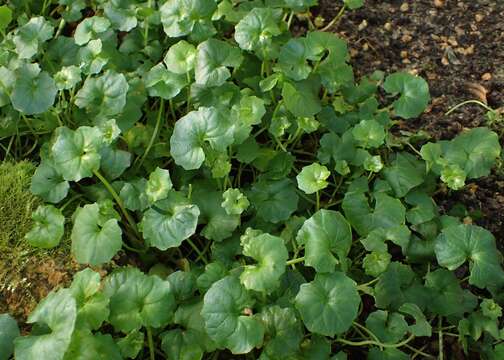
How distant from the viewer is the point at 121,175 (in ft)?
6.37

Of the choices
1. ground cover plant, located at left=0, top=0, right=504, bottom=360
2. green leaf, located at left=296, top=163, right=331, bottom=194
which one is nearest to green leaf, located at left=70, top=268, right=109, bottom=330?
ground cover plant, located at left=0, top=0, right=504, bottom=360

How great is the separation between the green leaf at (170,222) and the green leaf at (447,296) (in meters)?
0.63

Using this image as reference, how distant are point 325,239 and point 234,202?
0.27 metres

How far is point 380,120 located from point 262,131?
1.17ft

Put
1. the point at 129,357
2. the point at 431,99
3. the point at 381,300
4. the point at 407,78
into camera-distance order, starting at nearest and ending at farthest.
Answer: the point at 129,357, the point at 381,300, the point at 407,78, the point at 431,99

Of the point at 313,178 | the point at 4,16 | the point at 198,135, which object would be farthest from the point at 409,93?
the point at 4,16

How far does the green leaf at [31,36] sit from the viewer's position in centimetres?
204

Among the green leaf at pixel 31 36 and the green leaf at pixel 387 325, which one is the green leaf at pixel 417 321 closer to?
the green leaf at pixel 387 325

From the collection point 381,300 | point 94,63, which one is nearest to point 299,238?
point 381,300

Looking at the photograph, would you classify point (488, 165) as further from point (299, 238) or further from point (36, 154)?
point (36, 154)

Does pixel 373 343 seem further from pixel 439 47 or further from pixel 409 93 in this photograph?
pixel 439 47

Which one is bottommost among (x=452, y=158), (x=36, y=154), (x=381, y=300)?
(x=381, y=300)

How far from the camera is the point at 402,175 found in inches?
73.8

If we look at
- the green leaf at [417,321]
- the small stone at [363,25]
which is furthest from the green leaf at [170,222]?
the small stone at [363,25]
